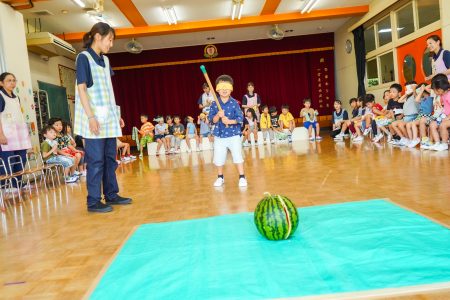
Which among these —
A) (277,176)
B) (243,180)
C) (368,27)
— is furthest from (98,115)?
(368,27)

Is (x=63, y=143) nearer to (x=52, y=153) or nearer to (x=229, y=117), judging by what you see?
(x=52, y=153)

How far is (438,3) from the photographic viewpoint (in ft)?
22.2

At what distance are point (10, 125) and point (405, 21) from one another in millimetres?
7417

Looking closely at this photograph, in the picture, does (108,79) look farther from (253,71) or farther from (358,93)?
(253,71)

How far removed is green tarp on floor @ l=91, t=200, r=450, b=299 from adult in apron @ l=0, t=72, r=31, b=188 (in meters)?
3.22

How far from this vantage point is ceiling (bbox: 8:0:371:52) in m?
7.75

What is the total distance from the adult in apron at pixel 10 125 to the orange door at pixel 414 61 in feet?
21.7

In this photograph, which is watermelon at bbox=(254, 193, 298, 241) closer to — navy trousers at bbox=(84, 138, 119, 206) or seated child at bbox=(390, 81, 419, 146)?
navy trousers at bbox=(84, 138, 119, 206)

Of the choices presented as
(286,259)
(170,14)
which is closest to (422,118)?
(286,259)

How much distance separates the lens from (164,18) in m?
8.95

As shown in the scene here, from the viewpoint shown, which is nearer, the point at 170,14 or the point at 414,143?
the point at 414,143

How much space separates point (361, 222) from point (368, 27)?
29.2 feet

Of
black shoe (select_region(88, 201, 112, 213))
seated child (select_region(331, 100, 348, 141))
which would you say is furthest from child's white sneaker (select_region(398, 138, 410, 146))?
black shoe (select_region(88, 201, 112, 213))

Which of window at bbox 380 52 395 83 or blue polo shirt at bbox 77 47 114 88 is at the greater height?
window at bbox 380 52 395 83
